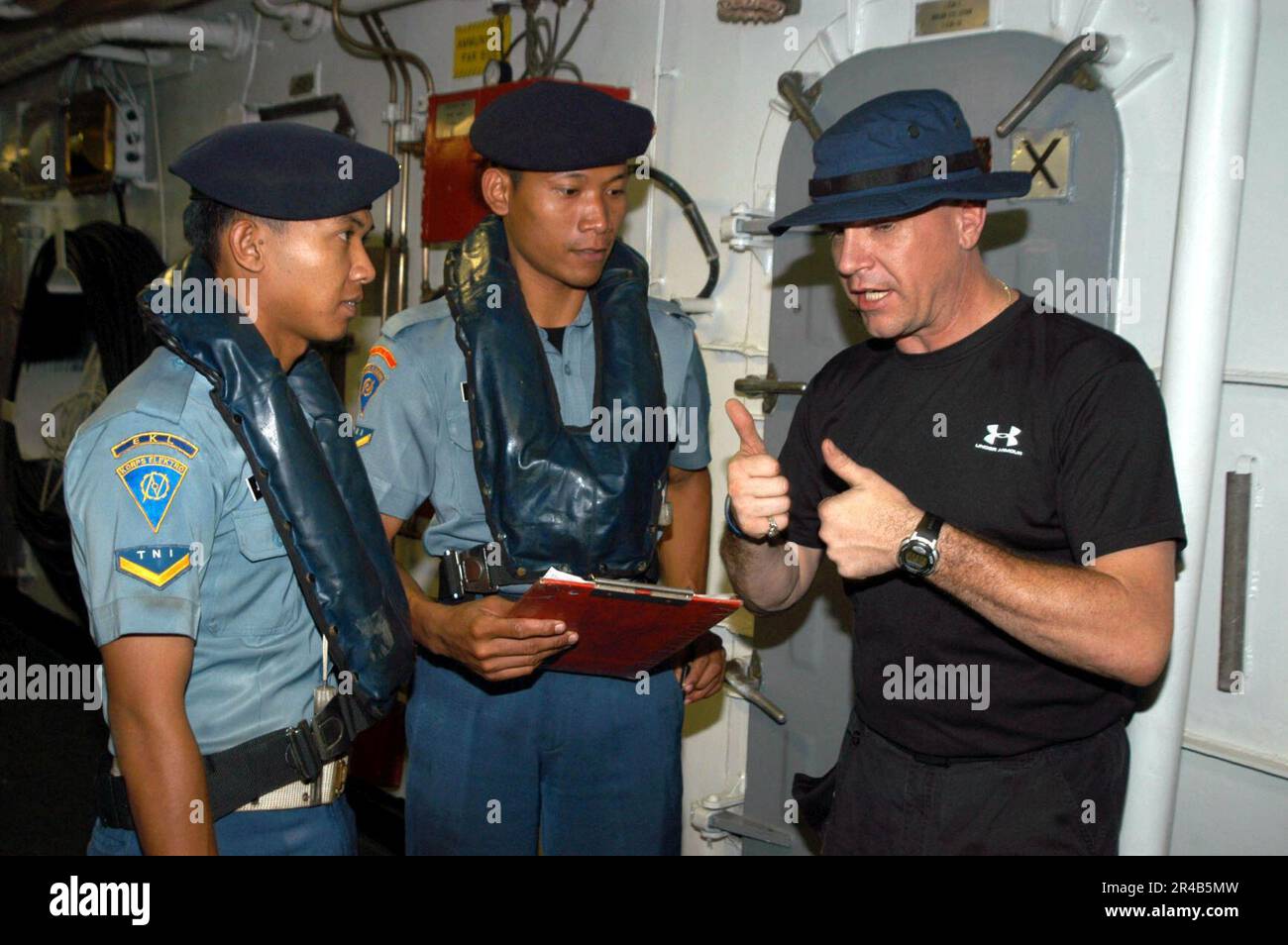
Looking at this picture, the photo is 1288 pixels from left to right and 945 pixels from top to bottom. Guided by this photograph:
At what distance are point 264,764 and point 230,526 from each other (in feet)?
1.27

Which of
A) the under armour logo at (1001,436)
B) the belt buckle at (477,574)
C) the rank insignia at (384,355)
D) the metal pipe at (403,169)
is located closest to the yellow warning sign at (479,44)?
the metal pipe at (403,169)

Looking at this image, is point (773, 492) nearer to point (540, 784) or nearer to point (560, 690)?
point (560, 690)

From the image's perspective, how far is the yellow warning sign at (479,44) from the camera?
378 centimetres

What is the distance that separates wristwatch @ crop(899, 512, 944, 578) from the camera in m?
1.71

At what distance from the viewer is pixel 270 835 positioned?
1854 millimetres

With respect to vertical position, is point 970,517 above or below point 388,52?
below

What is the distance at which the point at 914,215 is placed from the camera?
1.92m

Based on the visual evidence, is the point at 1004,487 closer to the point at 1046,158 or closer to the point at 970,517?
the point at 970,517

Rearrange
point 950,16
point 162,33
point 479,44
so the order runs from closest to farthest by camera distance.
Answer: point 950,16 → point 479,44 → point 162,33

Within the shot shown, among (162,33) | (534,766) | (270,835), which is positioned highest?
(162,33)

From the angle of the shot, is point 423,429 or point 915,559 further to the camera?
point 423,429

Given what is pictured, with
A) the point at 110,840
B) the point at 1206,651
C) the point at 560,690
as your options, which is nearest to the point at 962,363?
the point at 1206,651

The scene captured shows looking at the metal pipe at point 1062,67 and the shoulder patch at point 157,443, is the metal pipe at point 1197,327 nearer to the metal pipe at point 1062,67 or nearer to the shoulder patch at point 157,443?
the metal pipe at point 1062,67

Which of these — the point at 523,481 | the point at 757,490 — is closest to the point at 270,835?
the point at 523,481
